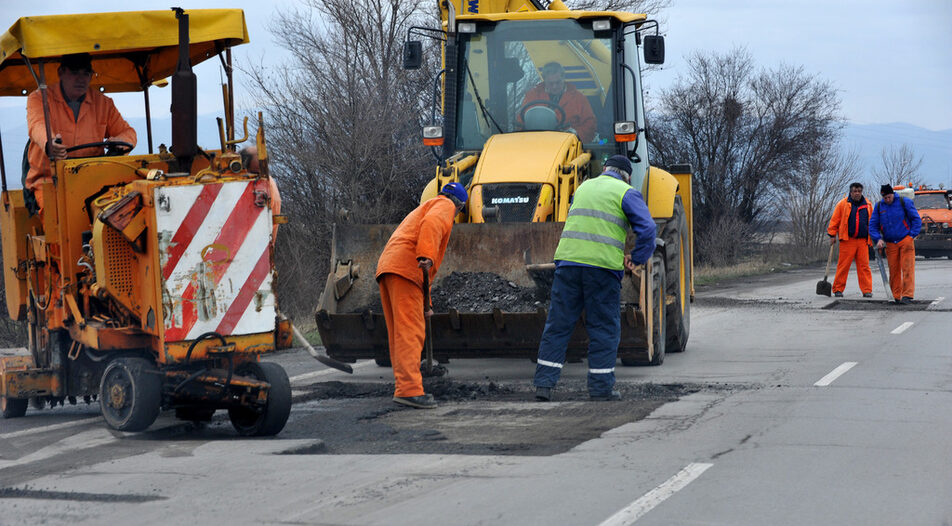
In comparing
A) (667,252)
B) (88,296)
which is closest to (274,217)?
(88,296)

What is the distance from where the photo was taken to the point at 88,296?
756 cm

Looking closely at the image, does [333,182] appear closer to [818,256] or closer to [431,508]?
[431,508]

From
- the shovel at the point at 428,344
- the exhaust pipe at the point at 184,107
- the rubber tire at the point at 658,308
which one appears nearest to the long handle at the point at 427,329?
the shovel at the point at 428,344

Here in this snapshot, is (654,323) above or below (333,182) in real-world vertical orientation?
below

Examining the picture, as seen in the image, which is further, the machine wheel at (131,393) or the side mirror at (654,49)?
the side mirror at (654,49)

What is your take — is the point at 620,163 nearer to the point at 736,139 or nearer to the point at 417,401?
the point at 417,401

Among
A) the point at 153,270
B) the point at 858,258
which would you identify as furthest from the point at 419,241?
the point at 858,258

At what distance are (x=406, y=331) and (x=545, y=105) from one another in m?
3.55

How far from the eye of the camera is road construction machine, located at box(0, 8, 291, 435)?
698 centimetres

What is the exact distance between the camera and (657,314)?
10.0m

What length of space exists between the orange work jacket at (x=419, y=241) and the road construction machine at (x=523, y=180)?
746 mm

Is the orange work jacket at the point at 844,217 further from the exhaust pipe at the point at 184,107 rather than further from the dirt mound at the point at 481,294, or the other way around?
the exhaust pipe at the point at 184,107

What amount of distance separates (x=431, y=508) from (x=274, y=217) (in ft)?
9.92

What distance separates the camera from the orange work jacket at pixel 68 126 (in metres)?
7.74
